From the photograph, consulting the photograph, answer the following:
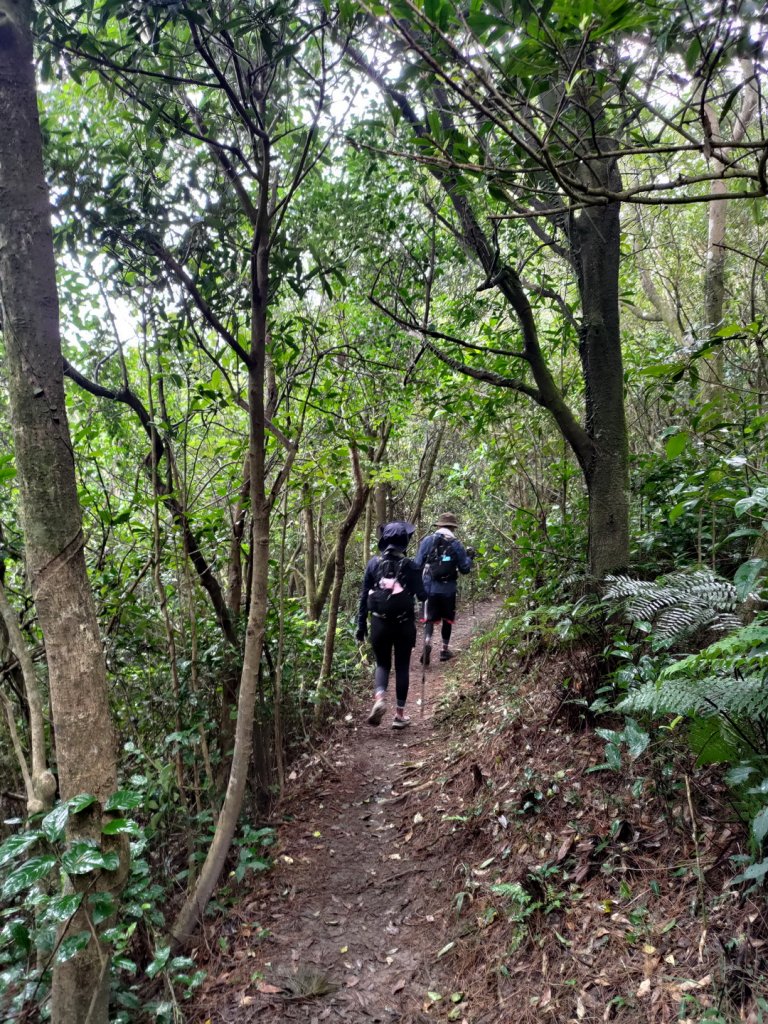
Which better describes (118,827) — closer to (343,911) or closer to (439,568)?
(343,911)

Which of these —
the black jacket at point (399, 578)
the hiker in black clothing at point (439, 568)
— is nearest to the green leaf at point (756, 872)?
the black jacket at point (399, 578)

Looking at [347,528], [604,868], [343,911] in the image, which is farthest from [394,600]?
[604,868]

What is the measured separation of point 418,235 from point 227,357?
2525mm

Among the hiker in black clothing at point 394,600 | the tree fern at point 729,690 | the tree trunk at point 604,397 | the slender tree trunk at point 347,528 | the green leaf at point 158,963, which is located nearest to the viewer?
A: the tree fern at point 729,690

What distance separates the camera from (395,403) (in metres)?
6.44

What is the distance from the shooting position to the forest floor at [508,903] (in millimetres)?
2621

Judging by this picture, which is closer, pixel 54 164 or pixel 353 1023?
pixel 353 1023

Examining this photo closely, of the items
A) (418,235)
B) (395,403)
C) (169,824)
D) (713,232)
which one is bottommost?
(169,824)

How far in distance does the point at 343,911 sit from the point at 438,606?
16.4ft

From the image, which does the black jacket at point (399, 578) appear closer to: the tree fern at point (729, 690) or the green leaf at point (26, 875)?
the tree fern at point (729, 690)

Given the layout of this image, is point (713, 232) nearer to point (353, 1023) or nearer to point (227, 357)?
point (227, 357)

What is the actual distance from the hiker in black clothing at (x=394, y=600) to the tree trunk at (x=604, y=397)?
2212 millimetres

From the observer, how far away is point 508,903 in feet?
11.0

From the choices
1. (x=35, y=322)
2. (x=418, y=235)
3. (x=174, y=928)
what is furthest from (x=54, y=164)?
(x=174, y=928)
